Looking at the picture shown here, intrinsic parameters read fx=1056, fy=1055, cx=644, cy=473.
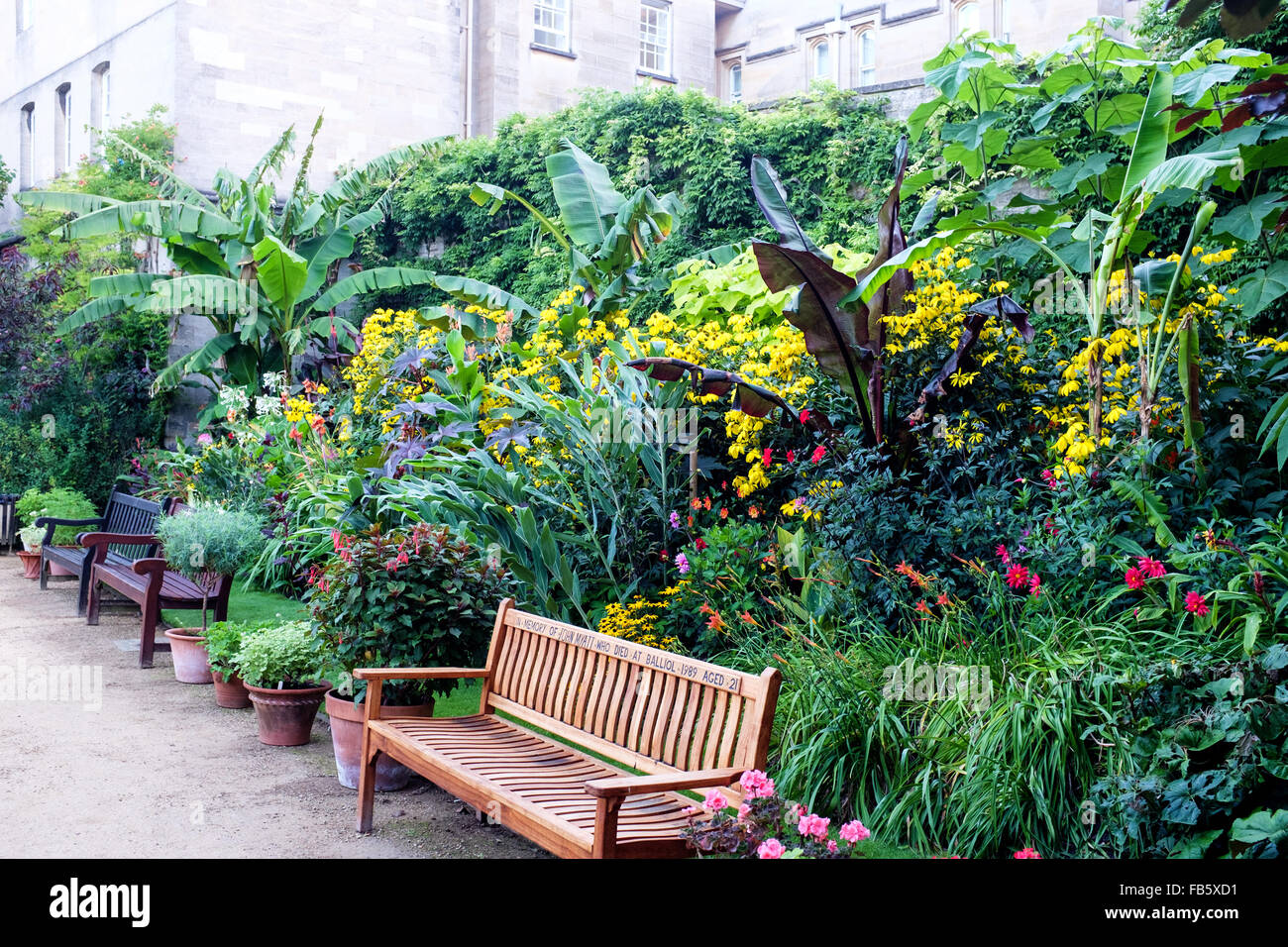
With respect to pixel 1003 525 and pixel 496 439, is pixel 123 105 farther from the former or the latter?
pixel 1003 525

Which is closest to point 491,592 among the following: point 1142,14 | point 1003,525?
point 1003,525

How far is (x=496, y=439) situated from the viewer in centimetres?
712

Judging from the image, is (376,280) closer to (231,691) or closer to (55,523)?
(55,523)

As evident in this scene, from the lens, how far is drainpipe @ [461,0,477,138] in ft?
65.7

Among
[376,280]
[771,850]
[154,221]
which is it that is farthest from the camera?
[376,280]

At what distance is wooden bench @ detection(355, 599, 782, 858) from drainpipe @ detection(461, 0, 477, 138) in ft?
55.4

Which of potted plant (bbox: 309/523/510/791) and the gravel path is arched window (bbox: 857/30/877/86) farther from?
potted plant (bbox: 309/523/510/791)

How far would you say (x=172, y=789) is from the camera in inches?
196

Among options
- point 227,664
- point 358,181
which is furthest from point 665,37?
point 227,664

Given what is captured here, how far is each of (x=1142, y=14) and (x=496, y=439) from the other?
690 cm

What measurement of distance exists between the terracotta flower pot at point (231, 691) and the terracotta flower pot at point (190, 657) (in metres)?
0.53

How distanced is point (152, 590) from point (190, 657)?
732 millimetres
